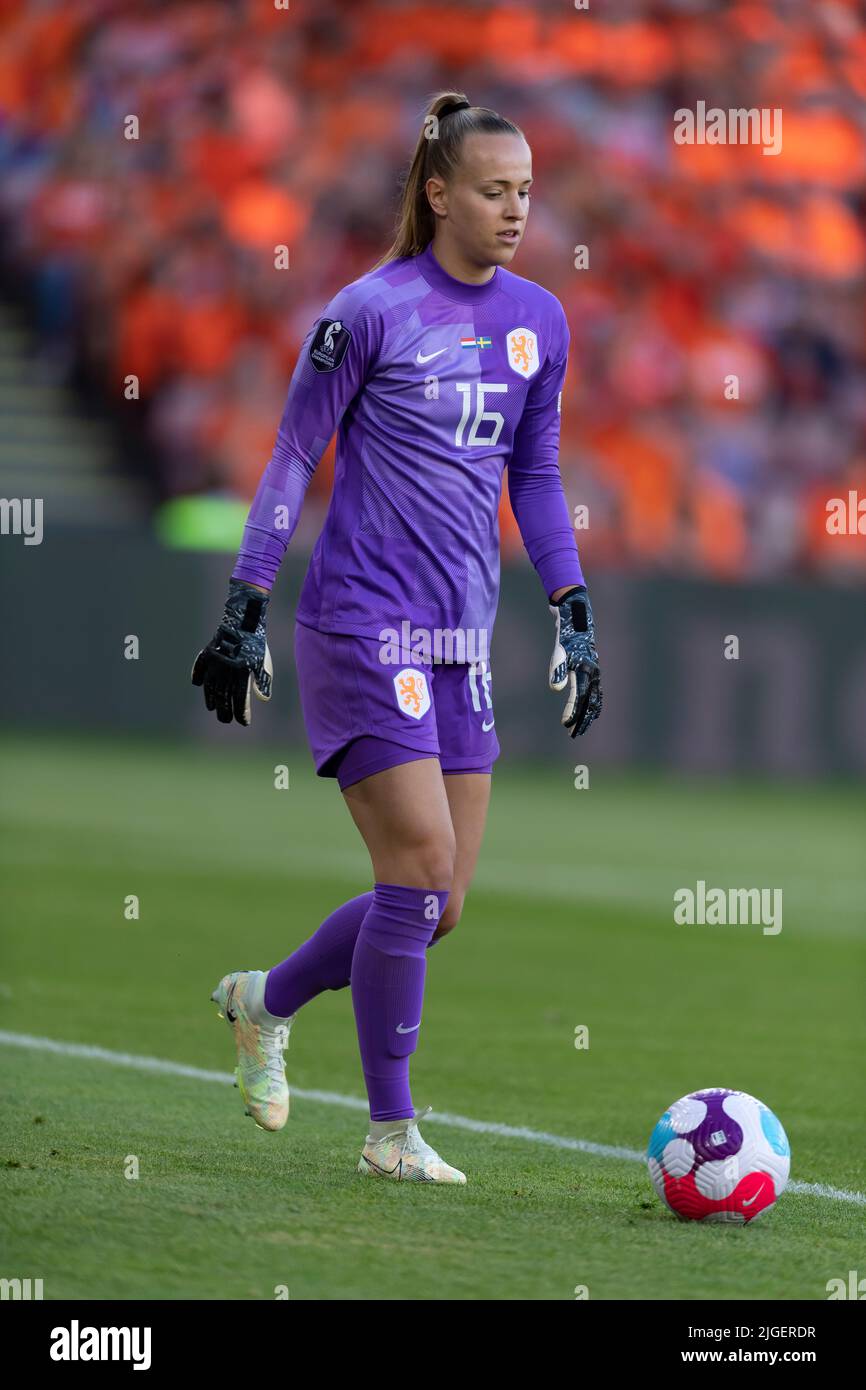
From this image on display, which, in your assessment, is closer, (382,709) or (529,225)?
(382,709)

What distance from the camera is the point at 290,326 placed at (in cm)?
1981

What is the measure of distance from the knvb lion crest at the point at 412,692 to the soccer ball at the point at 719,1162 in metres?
1.00

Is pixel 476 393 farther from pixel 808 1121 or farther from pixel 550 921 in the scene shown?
pixel 550 921

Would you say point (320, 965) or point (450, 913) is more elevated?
point (450, 913)

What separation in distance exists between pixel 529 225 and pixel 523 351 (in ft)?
51.5

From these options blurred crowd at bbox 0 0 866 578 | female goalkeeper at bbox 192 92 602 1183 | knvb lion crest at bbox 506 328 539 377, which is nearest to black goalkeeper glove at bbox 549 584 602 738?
female goalkeeper at bbox 192 92 602 1183

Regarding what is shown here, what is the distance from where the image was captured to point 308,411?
14.9ft

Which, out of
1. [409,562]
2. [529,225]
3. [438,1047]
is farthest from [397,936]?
[529,225]

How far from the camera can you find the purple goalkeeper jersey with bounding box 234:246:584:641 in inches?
179

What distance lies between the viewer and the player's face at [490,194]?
4590 millimetres

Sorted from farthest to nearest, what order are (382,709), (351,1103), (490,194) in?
(351,1103) < (490,194) < (382,709)

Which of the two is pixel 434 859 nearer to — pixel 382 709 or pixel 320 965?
pixel 382 709

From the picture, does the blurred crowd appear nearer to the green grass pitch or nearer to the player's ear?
the green grass pitch

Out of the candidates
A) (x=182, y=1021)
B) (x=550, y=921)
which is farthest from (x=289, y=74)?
(x=182, y=1021)
